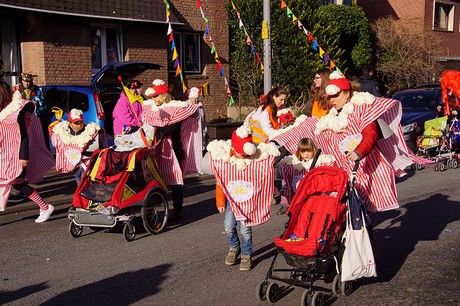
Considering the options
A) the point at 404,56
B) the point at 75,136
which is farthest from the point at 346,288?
the point at 404,56

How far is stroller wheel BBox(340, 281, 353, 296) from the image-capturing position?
5587 mm

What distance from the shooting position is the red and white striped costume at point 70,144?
873 cm

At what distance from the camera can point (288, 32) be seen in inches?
851

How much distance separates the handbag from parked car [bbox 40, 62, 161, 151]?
7.84 metres

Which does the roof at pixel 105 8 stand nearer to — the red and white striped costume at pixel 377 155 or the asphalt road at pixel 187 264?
the asphalt road at pixel 187 264

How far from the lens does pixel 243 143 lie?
235 inches

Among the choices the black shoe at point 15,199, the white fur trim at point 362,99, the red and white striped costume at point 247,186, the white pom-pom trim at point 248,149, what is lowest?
the black shoe at point 15,199

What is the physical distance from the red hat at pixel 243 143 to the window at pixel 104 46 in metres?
12.5

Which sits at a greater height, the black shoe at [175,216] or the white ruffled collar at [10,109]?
the white ruffled collar at [10,109]

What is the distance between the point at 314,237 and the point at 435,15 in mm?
30991

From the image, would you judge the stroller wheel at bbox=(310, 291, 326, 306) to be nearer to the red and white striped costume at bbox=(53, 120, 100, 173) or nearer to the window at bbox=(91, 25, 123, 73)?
the red and white striped costume at bbox=(53, 120, 100, 173)

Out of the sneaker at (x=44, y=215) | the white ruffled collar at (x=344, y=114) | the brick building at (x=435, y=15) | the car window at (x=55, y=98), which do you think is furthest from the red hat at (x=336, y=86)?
the brick building at (x=435, y=15)

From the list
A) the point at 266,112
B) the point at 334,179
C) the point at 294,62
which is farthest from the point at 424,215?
the point at 294,62

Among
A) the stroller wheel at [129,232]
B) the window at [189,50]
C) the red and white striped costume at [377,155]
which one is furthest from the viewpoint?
the window at [189,50]
